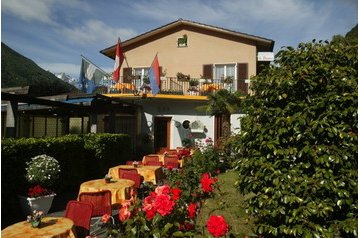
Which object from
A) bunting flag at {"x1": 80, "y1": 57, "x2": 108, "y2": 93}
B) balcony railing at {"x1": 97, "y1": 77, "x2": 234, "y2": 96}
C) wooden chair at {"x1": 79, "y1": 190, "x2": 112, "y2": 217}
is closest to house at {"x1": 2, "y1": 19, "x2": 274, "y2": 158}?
balcony railing at {"x1": 97, "y1": 77, "x2": 234, "y2": 96}

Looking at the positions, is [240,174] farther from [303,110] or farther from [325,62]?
[325,62]

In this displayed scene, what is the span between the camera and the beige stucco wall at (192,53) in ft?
72.9

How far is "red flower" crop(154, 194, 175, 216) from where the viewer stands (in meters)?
3.13

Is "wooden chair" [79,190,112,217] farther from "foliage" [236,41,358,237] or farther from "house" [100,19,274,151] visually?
"house" [100,19,274,151]

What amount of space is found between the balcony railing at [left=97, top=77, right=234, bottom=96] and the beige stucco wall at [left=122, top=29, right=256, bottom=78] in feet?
3.50

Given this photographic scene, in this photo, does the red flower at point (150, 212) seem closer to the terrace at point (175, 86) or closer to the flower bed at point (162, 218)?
the flower bed at point (162, 218)

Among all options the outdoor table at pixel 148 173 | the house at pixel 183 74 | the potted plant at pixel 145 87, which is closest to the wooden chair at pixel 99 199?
the outdoor table at pixel 148 173

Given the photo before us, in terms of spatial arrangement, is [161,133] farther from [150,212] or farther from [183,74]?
[150,212]

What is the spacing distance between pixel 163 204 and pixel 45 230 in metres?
2.37

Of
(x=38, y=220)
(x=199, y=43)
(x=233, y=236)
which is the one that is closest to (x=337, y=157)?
(x=233, y=236)

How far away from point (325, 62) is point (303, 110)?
0.86 meters

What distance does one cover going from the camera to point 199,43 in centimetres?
2303

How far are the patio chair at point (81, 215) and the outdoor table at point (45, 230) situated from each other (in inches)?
17.8

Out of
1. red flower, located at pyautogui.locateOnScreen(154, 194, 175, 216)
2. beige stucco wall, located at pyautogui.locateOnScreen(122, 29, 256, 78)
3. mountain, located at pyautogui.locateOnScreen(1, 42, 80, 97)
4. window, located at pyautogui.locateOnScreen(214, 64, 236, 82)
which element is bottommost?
red flower, located at pyautogui.locateOnScreen(154, 194, 175, 216)
